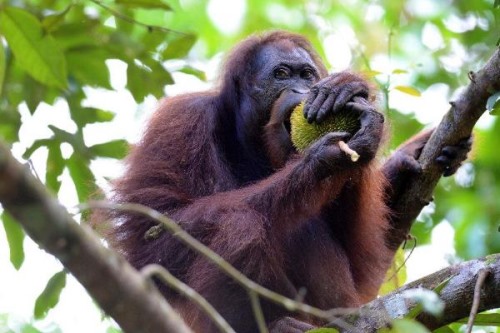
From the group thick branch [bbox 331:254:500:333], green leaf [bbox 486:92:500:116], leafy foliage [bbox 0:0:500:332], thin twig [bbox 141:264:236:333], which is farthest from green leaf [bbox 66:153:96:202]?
thin twig [bbox 141:264:236:333]

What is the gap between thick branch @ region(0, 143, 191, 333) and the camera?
1.74 metres

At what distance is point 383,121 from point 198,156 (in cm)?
101

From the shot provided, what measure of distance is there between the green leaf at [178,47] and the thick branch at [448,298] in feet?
7.96

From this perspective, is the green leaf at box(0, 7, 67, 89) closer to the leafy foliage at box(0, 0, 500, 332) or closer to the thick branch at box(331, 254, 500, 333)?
the leafy foliage at box(0, 0, 500, 332)

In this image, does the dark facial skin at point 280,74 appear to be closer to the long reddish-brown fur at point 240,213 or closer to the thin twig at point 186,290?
the long reddish-brown fur at point 240,213

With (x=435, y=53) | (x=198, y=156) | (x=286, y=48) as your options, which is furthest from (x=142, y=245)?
(x=435, y=53)

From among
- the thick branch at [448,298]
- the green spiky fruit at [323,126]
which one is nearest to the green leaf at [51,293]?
the green spiky fruit at [323,126]

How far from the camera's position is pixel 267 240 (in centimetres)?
411

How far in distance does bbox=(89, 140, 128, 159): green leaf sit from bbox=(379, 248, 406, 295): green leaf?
1.75 m

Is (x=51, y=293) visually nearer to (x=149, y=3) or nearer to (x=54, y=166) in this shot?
(x=54, y=166)

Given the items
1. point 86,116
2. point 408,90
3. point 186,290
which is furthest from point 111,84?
point 186,290

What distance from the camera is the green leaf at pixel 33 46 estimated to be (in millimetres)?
4426

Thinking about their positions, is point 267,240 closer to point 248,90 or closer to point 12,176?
point 248,90

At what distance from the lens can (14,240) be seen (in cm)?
472
